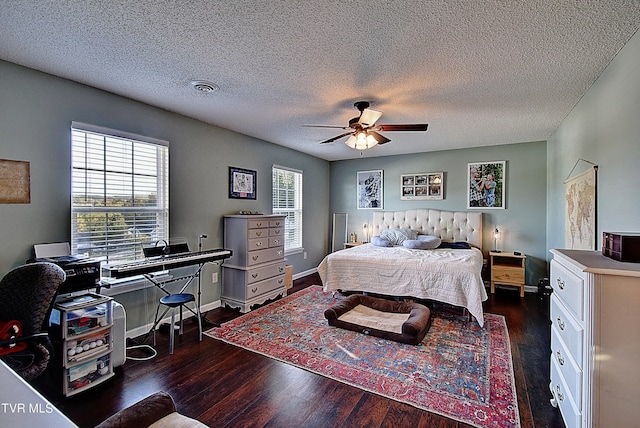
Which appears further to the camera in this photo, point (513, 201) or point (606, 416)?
point (513, 201)

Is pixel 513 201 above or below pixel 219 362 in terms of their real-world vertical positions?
above

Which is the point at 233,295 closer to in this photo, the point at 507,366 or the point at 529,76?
the point at 507,366

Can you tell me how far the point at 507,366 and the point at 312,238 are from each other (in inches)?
168

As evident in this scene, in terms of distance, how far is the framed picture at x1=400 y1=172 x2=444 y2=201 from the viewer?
566 centimetres

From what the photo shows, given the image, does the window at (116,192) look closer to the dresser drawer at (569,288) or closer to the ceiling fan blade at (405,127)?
the ceiling fan blade at (405,127)

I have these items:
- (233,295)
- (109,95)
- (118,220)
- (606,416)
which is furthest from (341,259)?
(109,95)

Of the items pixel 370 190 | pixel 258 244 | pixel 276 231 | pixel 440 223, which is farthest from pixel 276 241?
pixel 440 223

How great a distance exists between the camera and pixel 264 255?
425cm

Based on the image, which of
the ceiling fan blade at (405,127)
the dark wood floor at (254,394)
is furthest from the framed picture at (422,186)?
the dark wood floor at (254,394)

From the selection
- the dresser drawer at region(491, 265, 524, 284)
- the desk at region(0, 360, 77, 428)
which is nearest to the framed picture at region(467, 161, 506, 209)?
the dresser drawer at region(491, 265, 524, 284)

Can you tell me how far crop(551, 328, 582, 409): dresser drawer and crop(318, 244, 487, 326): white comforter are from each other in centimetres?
132

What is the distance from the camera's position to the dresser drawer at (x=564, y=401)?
1527 millimetres

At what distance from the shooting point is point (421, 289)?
12.0 ft

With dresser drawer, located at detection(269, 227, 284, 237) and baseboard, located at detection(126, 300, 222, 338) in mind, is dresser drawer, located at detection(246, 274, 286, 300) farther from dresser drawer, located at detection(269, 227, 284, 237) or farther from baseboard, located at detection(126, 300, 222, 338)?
dresser drawer, located at detection(269, 227, 284, 237)
